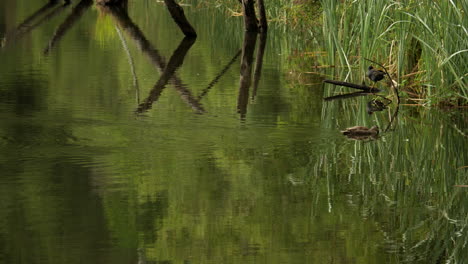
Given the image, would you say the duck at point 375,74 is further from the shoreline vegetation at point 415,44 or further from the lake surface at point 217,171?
the lake surface at point 217,171

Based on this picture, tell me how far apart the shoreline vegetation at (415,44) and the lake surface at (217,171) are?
37 cm

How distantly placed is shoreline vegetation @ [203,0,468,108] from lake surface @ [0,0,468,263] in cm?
37

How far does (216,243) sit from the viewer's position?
244 inches

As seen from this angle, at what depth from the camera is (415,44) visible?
1368 centimetres

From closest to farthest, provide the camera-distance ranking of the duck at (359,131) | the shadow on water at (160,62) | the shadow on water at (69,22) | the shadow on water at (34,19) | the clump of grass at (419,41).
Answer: the duck at (359,131) < the clump of grass at (419,41) < the shadow on water at (160,62) < the shadow on water at (69,22) < the shadow on water at (34,19)

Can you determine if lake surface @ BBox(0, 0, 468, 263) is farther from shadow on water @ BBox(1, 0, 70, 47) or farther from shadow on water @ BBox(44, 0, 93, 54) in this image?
shadow on water @ BBox(1, 0, 70, 47)

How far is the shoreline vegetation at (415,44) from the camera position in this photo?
1134 cm

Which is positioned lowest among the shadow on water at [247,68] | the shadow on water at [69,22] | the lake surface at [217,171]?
the lake surface at [217,171]

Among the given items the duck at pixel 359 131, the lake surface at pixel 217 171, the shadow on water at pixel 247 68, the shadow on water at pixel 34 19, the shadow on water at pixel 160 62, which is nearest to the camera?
the lake surface at pixel 217 171

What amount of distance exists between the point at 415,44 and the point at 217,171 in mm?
5805

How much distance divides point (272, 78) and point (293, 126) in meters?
4.88

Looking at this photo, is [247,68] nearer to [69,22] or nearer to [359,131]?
[359,131]

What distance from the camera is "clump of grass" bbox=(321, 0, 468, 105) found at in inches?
445

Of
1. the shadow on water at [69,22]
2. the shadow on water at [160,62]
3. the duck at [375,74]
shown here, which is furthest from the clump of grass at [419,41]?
the shadow on water at [69,22]
